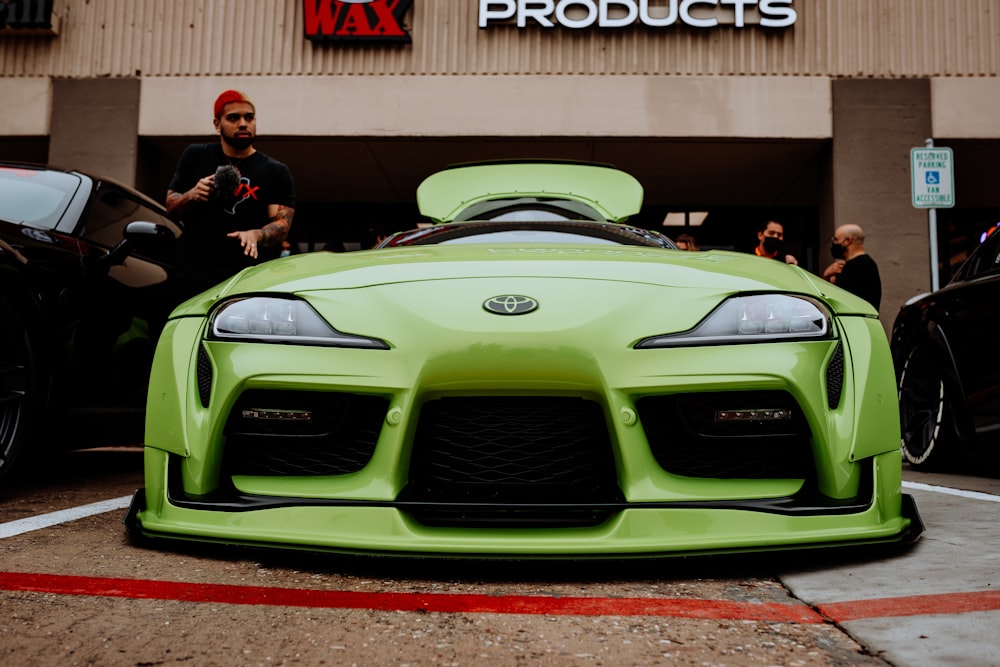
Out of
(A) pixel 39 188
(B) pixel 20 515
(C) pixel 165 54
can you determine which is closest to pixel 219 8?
(C) pixel 165 54

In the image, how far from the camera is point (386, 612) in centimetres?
165

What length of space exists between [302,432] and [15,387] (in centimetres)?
165

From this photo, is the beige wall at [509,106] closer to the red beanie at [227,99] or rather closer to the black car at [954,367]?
the black car at [954,367]

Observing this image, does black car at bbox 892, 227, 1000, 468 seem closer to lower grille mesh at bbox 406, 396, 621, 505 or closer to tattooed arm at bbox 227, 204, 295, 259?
lower grille mesh at bbox 406, 396, 621, 505

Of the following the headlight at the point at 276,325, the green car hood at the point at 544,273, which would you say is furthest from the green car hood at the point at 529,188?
the headlight at the point at 276,325

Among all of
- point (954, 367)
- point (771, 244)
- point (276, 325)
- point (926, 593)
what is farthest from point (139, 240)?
point (771, 244)

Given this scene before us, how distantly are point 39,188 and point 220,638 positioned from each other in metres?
3.06

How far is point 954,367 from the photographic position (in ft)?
12.8

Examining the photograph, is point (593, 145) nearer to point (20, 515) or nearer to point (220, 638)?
point (20, 515)

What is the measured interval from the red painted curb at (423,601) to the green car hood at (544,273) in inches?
28.5

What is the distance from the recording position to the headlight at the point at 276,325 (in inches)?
80.3

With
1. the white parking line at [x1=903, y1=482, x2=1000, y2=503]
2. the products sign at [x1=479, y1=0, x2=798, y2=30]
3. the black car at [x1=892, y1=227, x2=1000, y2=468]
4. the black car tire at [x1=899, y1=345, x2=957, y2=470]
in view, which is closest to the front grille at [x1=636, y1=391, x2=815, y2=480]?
the white parking line at [x1=903, y1=482, x2=1000, y2=503]

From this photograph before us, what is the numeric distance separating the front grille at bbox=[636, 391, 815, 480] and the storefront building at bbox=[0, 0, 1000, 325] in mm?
8200

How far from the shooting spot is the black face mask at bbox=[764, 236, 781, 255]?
251 inches
